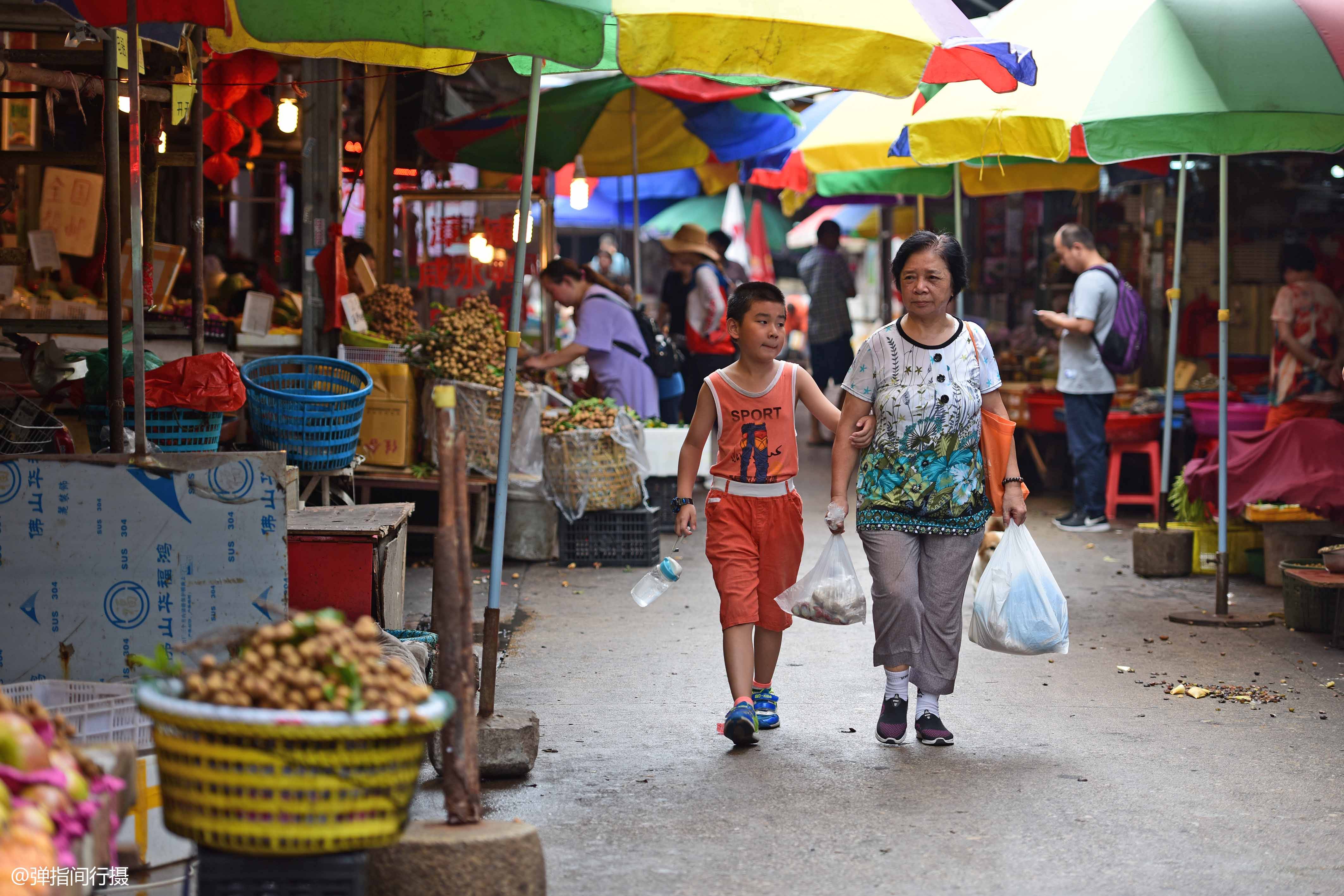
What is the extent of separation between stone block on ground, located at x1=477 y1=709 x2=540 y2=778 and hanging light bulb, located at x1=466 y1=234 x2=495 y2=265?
7168mm

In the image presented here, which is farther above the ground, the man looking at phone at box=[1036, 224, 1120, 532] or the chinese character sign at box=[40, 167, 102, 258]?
the chinese character sign at box=[40, 167, 102, 258]

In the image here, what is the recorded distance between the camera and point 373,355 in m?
8.66

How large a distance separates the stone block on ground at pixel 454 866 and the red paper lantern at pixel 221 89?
6.08 m

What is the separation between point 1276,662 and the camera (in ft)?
21.3

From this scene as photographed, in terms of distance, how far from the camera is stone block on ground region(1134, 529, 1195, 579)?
8711mm

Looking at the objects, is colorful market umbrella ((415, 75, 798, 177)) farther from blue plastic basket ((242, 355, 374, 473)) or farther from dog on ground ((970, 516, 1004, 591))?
blue plastic basket ((242, 355, 374, 473))

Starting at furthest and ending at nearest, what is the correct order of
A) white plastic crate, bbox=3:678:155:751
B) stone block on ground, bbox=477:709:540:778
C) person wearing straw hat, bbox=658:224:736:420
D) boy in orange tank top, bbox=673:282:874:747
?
1. person wearing straw hat, bbox=658:224:736:420
2. boy in orange tank top, bbox=673:282:874:747
3. stone block on ground, bbox=477:709:540:778
4. white plastic crate, bbox=3:678:155:751

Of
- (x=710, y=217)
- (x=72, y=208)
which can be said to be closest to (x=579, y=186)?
(x=72, y=208)

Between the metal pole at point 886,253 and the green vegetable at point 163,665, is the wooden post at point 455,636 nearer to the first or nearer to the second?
the green vegetable at point 163,665

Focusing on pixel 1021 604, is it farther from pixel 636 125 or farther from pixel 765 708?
pixel 636 125

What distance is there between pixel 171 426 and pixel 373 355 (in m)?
2.78

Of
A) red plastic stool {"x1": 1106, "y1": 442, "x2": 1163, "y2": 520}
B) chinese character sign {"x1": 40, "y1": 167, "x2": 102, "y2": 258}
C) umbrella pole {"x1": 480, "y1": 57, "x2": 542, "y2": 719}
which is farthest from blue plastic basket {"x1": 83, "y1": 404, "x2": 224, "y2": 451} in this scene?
red plastic stool {"x1": 1106, "y1": 442, "x2": 1163, "y2": 520}

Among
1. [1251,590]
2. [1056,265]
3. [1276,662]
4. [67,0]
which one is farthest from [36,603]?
[1056,265]

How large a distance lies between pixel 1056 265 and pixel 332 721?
1333 centimetres
